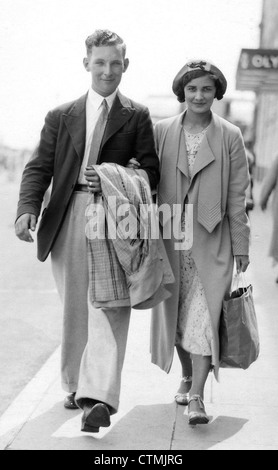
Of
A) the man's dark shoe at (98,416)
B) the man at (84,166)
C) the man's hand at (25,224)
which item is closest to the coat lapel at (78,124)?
the man at (84,166)

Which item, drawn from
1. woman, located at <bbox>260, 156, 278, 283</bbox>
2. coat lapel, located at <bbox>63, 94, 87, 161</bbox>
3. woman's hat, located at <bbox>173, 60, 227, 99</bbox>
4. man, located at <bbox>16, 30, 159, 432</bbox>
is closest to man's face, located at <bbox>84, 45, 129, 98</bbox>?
man, located at <bbox>16, 30, 159, 432</bbox>

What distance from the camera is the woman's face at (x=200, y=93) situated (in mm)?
4531

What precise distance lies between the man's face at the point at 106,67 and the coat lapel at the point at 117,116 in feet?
0.26

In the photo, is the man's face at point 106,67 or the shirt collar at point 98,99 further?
the shirt collar at point 98,99

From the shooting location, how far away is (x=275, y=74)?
19.4 metres

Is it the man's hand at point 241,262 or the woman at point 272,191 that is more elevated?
the man's hand at point 241,262

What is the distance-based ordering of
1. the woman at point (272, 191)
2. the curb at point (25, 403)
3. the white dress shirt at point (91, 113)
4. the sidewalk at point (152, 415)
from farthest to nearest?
the woman at point (272, 191) < the white dress shirt at point (91, 113) < the curb at point (25, 403) < the sidewalk at point (152, 415)

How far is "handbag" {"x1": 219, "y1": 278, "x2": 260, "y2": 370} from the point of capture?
178 inches

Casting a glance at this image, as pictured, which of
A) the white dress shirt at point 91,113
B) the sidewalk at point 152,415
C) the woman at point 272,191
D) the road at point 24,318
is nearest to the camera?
the sidewalk at point 152,415

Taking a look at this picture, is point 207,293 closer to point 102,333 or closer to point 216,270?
point 216,270

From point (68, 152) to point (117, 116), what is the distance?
0.31 metres

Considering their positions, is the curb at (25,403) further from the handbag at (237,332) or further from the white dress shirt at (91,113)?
the white dress shirt at (91,113)

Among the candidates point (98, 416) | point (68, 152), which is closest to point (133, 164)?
point (68, 152)

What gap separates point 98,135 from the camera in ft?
14.5
